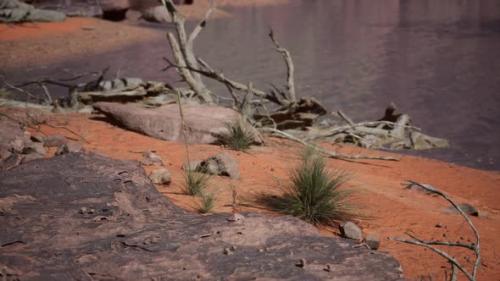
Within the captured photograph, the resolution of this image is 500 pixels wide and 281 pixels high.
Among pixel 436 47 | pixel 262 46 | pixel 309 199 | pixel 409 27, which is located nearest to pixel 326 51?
pixel 262 46

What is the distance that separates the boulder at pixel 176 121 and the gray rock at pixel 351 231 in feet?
9.81

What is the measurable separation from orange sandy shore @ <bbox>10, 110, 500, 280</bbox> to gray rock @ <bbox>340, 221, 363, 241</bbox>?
0.15 meters

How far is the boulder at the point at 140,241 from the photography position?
2.48 meters

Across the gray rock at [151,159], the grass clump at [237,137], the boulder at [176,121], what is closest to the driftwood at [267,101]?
the boulder at [176,121]

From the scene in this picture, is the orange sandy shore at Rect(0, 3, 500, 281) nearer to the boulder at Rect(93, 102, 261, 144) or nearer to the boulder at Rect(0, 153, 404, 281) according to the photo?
the boulder at Rect(93, 102, 261, 144)

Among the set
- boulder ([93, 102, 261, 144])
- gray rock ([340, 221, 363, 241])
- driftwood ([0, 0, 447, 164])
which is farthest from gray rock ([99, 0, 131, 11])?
gray rock ([340, 221, 363, 241])

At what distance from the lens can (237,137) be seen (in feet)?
21.8

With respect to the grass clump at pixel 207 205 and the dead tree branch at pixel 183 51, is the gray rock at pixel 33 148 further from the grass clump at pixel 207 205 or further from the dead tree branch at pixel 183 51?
the dead tree branch at pixel 183 51

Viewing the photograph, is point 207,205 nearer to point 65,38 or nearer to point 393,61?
point 393,61

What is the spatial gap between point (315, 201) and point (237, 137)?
240 centimetres

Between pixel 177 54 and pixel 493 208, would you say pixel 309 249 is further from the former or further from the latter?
pixel 177 54

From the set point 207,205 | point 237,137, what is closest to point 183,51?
point 237,137

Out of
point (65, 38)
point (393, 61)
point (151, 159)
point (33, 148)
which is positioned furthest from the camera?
point (65, 38)

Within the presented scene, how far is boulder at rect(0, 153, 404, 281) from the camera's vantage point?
2479 mm
